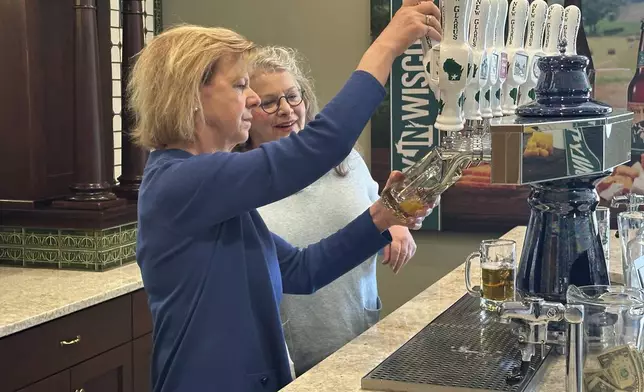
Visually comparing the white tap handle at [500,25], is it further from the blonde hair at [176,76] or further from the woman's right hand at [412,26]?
the blonde hair at [176,76]

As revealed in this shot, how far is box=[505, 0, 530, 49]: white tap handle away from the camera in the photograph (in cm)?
150

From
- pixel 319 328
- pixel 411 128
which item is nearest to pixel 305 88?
pixel 319 328

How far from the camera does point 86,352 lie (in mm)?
2492

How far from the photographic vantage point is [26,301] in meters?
2.38

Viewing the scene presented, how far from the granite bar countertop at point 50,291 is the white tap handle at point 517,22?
4.78ft

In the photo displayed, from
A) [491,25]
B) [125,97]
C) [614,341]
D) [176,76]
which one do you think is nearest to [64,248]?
Result: [125,97]

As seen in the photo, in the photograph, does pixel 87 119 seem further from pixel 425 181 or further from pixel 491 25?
pixel 491 25

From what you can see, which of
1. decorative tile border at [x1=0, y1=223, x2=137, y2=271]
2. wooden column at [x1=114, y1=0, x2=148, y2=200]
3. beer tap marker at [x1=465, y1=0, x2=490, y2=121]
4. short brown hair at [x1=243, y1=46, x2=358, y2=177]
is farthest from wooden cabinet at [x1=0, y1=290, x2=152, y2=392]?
beer tap marker at [x1=465, y1=0, x2=490, y2=121]

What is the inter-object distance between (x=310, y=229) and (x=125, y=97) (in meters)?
1.35

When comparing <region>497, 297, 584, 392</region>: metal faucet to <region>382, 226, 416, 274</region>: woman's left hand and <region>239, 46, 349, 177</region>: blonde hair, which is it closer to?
<region>382, 226, 416, 274</region>: woman's left hand

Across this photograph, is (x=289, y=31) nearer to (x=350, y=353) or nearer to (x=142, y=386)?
(x=142, y=386)

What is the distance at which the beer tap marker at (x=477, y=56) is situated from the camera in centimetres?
135

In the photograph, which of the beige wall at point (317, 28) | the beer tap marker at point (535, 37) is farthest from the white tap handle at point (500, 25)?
the beige wall at point (317, 28)

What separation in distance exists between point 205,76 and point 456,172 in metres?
0.49
